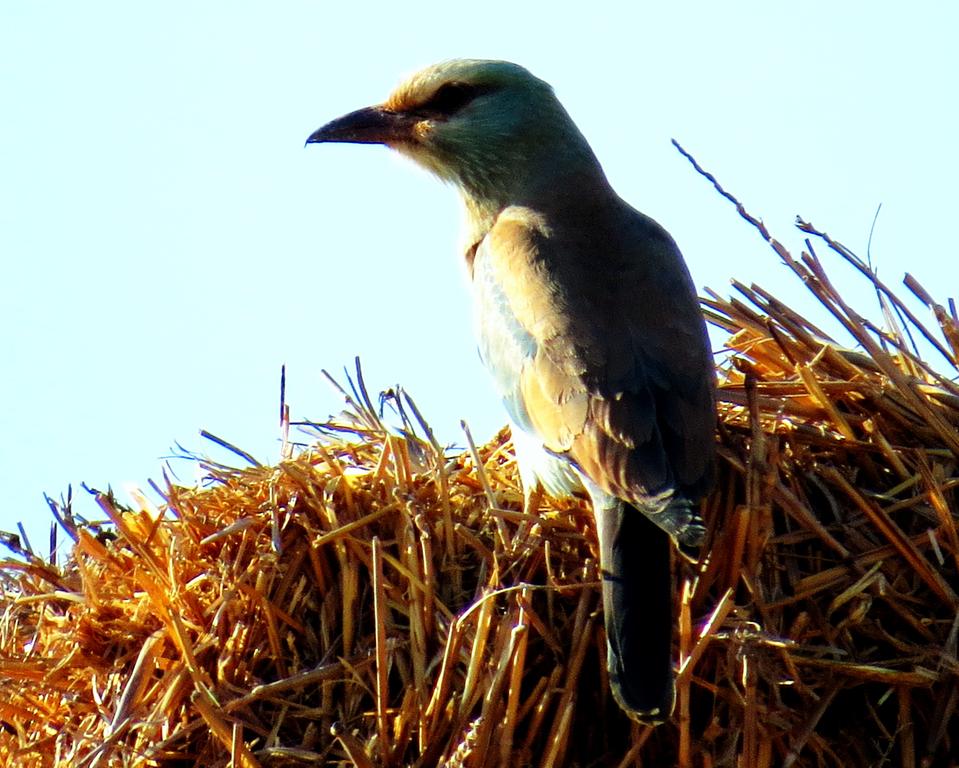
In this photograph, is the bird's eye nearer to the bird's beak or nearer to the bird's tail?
the bird's beak

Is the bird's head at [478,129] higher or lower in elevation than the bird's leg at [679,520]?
higher

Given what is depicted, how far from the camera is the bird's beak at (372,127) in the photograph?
4.71 metres

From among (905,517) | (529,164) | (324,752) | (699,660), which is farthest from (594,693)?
(529,164)

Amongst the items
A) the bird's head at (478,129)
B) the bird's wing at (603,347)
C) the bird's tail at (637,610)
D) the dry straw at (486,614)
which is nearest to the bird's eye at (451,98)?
the bird's head at (478,129)

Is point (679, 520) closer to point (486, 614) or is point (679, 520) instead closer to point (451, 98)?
point (486, 614)

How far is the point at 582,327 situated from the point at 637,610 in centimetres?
79

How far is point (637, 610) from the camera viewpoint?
9.59 feet

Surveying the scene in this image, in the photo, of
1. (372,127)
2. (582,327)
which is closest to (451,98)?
(372,127)

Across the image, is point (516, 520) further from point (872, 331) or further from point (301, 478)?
point (872, 331)

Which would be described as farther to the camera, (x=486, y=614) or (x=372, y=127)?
(x=372, y=127)

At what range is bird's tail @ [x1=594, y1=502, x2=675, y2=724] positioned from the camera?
2.80 meters

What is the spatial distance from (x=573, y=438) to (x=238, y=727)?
3.05 ft

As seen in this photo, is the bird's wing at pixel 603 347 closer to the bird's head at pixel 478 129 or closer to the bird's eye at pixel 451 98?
the bird's head at pixel 478 129

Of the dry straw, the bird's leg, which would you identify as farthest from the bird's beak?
the bird's leg
